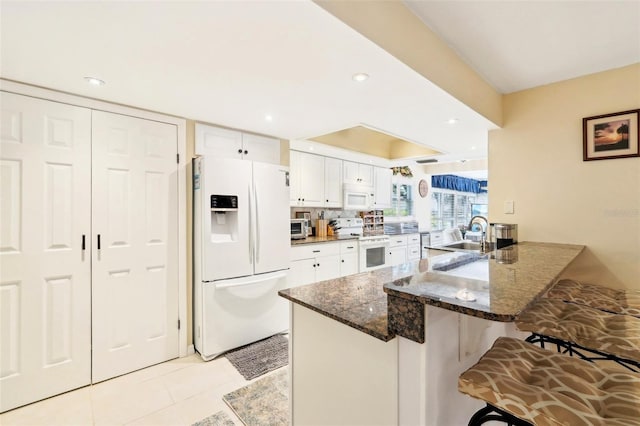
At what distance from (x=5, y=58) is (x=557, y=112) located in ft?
12.5

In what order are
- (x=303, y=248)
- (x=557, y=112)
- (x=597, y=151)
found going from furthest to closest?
(x=303, y=248) → (x=557, y=112) → (x=597, y=151)

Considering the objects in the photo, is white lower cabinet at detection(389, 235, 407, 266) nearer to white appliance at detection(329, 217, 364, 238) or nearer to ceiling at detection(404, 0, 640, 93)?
white appliance at detection(329, 217, 364, 238)

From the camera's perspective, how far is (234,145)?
2824 mm

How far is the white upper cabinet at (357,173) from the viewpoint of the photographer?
4.40 meters

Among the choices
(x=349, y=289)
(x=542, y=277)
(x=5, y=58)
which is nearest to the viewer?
(x=542, y=277)

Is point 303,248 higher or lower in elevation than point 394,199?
lower

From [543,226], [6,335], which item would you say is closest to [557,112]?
[543,226]

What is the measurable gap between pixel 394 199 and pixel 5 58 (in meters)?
5.04

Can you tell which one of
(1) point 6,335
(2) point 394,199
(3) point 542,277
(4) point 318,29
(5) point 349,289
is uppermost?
(4) point 318,29

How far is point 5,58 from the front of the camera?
1.56m

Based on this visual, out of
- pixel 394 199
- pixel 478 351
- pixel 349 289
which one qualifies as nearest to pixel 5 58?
pixel 349 289

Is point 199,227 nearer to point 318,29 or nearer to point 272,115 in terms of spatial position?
point 272,115

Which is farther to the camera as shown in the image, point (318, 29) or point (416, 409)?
point (318, 29)

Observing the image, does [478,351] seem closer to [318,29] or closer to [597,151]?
[318,29]
